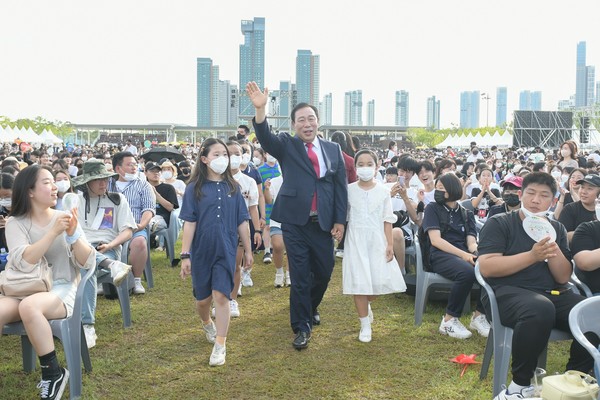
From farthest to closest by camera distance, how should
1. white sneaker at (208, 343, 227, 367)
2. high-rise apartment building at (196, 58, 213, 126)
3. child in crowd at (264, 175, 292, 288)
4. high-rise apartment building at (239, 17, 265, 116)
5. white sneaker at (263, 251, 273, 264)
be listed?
high-rise apartment building at (196, 58, 213, 126) < high-rise apartment building at (239, 17, 265, 116) < white sneaker at (263, 251, 273, 264) < child in crowd at (264, 175, 292, 288) < white sneaker at (208, 343, 227, 367)

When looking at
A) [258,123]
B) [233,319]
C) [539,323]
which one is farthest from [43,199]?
[539,323]

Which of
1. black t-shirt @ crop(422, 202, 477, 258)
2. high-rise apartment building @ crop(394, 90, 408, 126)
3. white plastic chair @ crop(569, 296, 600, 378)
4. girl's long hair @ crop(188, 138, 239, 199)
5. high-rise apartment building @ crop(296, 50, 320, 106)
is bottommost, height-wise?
white plastic chair @ crop(569, 296, 600, 378)

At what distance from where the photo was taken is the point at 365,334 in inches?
207

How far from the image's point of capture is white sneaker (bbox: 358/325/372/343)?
522 centimetres

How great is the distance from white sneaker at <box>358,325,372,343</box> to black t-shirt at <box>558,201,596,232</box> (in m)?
2.01

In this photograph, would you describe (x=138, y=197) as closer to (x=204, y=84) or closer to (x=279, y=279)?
(x=279, y=279)

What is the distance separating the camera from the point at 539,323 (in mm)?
3643

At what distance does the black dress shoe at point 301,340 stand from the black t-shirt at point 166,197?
13.3ft

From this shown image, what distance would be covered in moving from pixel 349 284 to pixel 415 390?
1213mm

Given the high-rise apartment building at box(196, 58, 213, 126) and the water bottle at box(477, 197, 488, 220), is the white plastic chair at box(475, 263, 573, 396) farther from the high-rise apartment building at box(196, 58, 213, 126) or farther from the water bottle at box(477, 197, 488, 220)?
the high-rise apartment building at box(196, 58, 213, 126)

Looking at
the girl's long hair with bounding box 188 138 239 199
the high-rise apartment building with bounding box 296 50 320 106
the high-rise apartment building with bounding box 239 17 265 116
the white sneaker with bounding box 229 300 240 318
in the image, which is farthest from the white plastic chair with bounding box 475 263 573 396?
the high-rise apartment building with bounding box 296 50 320 106

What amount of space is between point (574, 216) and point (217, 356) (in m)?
3.36

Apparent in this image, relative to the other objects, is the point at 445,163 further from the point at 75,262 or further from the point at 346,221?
the point at 75,262

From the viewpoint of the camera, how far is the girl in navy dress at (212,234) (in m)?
4.63
